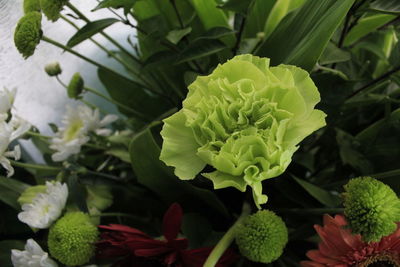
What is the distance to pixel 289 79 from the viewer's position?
0.80 ft

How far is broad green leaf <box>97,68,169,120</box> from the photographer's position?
473 mm

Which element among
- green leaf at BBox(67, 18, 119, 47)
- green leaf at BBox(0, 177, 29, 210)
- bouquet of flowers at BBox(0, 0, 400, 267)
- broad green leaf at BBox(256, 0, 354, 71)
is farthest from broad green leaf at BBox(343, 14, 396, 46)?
green leaf at BBox(0, 177, 29, 210)

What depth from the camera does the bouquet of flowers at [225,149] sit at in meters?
0.25

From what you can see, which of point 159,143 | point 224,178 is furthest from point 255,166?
point 159,143

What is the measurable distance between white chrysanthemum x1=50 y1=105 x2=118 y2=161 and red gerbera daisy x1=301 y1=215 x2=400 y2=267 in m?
0.22

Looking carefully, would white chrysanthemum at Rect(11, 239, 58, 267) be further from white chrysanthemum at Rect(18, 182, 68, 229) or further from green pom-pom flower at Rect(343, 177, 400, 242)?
green pom-pom flower at Rect(343, 177, 400, 242)

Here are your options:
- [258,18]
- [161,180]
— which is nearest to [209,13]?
[258,18]

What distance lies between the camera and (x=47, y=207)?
369mm

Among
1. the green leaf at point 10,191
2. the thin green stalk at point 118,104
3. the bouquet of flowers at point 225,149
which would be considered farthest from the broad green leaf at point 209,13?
the green leaf at point 10,191

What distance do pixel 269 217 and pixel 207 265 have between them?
5cm

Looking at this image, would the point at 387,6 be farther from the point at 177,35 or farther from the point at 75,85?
the point at 75,85

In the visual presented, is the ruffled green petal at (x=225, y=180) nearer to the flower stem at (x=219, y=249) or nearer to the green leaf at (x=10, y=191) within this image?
the flower stem at (x=219, y=249)

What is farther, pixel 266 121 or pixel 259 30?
pixel 259 30

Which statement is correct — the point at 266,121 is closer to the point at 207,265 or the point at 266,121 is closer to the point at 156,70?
the point at 207,265
